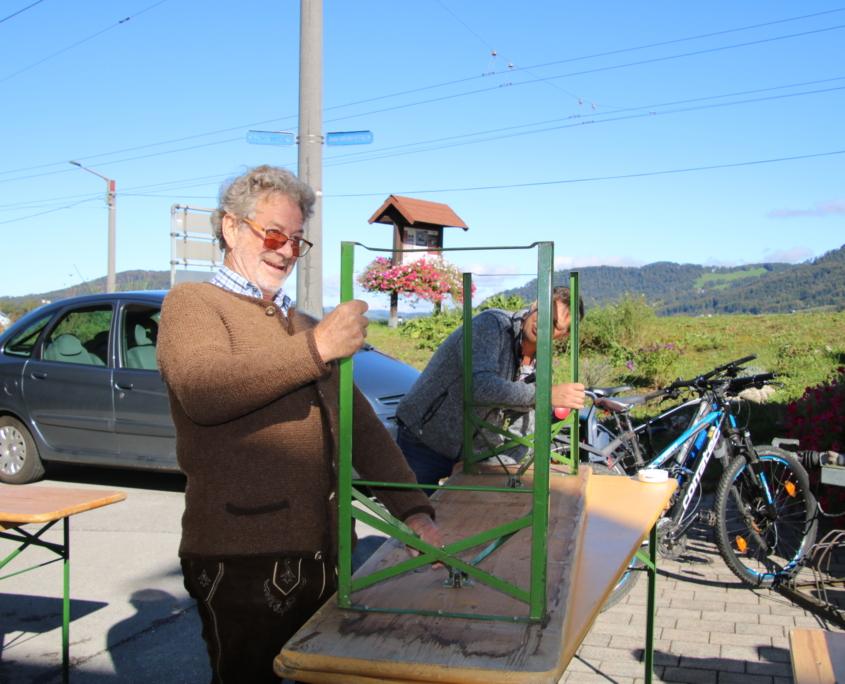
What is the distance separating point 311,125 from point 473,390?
17.6 ft

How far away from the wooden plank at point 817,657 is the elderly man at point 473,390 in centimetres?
120

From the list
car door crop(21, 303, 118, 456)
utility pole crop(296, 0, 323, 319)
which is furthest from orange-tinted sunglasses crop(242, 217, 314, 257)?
utility pole crop(296, 0, 323, 319)

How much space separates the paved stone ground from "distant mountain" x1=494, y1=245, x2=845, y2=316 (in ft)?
17.1

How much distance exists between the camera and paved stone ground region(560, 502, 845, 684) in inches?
131

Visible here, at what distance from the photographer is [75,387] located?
647 centimetres

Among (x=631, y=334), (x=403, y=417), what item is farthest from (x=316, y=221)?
(x=631, y=334)

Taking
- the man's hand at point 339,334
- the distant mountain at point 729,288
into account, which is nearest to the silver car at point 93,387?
the man's hand at point 339,334

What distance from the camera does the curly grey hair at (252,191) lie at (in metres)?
1.89

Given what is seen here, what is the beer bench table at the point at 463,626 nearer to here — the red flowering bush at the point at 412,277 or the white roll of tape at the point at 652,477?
the white roll of tape at the point at 652,477

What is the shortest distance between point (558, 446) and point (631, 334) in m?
6.85

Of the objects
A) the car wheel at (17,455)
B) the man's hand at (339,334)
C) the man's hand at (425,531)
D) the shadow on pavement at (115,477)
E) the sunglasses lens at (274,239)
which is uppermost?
the sunglasses lens at (274,239)

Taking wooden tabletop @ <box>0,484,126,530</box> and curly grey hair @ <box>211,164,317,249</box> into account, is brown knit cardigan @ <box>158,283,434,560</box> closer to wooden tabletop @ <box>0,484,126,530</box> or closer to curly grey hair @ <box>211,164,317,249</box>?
curly grey hair @ <box>211,164,317,249</box>

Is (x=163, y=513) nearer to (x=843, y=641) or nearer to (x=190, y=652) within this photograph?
(x=190, y=652)

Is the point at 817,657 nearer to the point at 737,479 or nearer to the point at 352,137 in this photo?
the point at 737,479
